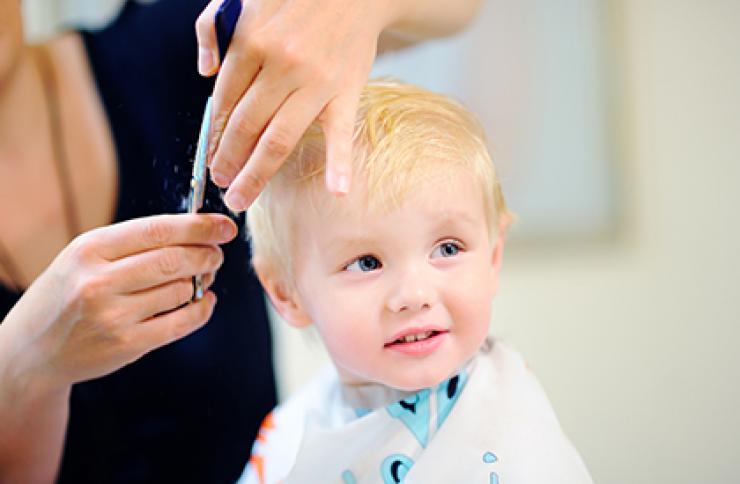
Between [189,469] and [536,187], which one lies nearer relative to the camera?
[189,469]

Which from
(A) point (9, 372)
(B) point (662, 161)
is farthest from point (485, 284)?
(B) point (662, 161)

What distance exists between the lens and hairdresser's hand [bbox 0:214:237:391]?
0.69 metres

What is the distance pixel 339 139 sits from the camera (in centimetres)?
63

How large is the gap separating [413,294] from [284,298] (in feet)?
0.73

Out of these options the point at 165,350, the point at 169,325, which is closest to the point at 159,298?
the point at 169,325

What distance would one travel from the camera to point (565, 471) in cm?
71

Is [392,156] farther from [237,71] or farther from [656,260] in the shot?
[656,260]

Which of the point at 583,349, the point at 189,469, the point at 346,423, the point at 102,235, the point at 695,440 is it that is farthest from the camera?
the point at 583,349

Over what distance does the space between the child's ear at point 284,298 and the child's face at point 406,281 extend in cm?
9

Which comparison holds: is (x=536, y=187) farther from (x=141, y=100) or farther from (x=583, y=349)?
(x=141, y=100)

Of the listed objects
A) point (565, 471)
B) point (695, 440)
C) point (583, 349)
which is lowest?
point (695, 440)

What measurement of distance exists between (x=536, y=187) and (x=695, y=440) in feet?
2.48

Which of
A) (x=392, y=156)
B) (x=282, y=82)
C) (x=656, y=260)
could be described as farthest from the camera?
(x=656, y=260)

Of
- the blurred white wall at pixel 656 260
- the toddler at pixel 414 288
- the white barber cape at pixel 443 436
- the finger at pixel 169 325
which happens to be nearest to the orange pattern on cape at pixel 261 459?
the white barber cape at pixel 443 436
